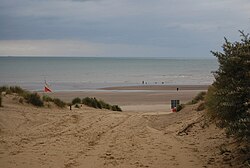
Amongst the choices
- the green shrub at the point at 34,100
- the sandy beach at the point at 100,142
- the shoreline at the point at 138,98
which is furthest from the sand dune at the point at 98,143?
the shoreline at the point at 138,98

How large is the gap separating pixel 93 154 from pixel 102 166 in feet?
3.49

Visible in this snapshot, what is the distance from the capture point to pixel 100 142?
33.3 feet

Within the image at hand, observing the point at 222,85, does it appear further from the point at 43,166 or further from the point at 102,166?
the point at 43,166

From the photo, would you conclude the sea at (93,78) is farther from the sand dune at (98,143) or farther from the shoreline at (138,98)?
the sand dune at (98,143)

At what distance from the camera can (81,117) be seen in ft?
49.5

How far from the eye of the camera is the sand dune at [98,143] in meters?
7.86

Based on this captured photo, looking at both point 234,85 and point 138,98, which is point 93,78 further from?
point 234,85

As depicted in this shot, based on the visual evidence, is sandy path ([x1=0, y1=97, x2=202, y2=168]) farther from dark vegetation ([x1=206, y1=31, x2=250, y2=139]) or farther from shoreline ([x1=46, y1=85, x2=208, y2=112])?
shoreline ([x1=46, y1=85, x2=208, y2=112])

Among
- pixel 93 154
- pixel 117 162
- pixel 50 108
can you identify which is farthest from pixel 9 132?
pixel 50 108

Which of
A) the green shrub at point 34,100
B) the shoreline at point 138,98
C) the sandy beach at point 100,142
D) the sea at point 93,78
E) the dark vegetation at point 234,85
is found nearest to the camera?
the dark vegetation at point 234,85

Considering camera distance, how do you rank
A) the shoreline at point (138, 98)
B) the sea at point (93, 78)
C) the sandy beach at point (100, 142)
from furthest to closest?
the sea at point (93, 78)
the shoreline at point (138, 98)
the sandy beach at point (100, 142)

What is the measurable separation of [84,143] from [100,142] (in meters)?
0.46

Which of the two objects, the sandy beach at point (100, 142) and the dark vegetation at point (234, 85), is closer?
the dark vegetation at point (234, 85)

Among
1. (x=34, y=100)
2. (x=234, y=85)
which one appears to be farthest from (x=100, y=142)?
(x=34, y=100)
